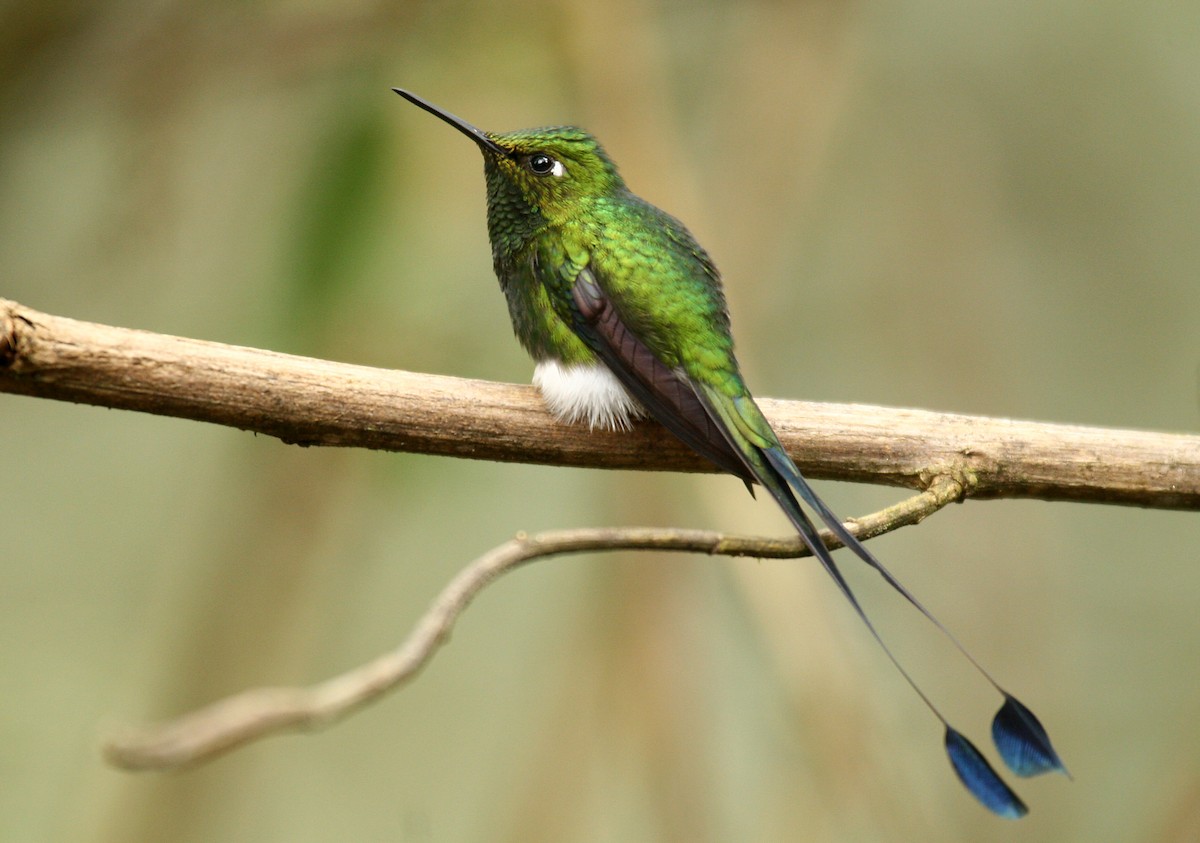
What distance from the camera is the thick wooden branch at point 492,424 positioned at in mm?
1791

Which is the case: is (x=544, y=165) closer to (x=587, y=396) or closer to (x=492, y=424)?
(x=587, y=396)

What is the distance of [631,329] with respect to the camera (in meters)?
2.52

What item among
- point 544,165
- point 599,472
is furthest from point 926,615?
point 599,472

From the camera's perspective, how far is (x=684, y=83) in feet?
18.7

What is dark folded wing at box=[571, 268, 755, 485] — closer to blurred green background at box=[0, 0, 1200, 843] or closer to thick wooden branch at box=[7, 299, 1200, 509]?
thick wooden branch at box=[7, 299, 1200, 509]

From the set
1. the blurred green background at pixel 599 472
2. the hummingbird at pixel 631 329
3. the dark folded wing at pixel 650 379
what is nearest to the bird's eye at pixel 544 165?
the hummingbird at pixel 631 329

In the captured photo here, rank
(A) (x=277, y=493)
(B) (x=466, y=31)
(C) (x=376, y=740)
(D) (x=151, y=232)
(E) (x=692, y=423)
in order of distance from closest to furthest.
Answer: (E) (x=692, y=423) < (D) (x=151, y=232) < (A) (x=277, y=493) < (B) (x=466, y=31) < (C) (x=376, y=740)

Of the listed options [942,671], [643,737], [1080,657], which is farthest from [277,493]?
[1080,657]

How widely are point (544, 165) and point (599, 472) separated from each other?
218 cm

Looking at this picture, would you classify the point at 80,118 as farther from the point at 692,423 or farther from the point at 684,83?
the point at 692,423

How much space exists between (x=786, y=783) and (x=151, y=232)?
3322 millimetres

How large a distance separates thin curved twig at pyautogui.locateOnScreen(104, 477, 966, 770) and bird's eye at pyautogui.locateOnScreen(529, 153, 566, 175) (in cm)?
126

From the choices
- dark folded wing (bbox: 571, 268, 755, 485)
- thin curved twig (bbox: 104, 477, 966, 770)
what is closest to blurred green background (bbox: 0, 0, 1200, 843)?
dark folded wing (bbox: 571, 268, 755, 485)

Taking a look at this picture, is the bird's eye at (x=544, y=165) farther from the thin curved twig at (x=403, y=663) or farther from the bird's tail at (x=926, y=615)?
the thin curved twig at (x=403, y=663)
